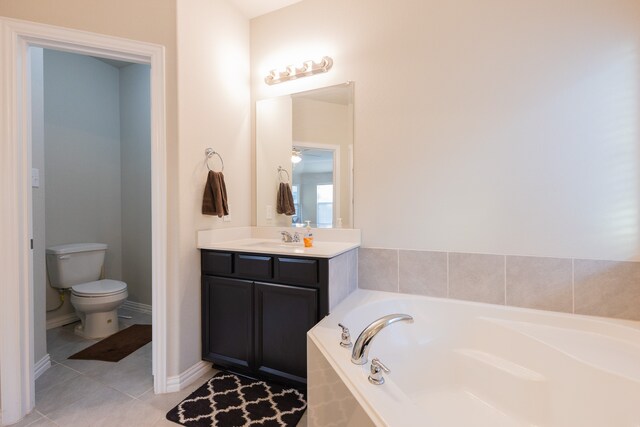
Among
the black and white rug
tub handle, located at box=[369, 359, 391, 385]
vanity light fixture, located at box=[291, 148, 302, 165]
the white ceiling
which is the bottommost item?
the black and white rug

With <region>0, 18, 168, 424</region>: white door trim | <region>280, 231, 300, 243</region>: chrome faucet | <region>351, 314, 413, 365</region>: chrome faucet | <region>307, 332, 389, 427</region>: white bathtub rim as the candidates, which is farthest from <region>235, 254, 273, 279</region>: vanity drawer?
<region>0, 18, 168, 424</region>: white door trim

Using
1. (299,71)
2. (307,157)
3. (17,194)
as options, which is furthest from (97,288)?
(299,71)

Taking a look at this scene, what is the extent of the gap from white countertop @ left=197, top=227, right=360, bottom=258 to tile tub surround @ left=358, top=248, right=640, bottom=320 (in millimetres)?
186

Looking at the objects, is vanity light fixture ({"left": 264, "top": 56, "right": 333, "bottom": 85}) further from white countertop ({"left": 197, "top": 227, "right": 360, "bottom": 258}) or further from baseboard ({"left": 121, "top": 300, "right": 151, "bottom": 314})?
baseboard ({"left": 121, "top": 300, "right": 151, "bottom": 314})

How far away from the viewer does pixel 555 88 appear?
1.59m

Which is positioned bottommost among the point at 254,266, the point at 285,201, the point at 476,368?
the point at 476,368

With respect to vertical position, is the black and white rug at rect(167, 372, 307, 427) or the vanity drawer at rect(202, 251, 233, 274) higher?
the vanity drawer at rect(202, 251, 233, 274)

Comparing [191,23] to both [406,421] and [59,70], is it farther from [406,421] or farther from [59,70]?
[406,421]

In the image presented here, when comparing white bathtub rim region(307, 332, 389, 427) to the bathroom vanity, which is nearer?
white bathtub rim region(307, 332, 389, 427)

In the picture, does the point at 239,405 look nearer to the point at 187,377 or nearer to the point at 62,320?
the point at 187,377

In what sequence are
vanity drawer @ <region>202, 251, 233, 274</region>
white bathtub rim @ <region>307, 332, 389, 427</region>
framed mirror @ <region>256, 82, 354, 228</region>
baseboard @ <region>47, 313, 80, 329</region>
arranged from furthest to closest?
baseboard @ <region>47, 313, 80, 329</region>
framed mirror @ <region>256, 82, 354, 228</region>
vanity drawer @ <region>202, 251, 233, 274</region>
white bathtub rim @ <region>307, 332, 389, 427</region>

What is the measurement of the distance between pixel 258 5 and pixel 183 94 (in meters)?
1.10

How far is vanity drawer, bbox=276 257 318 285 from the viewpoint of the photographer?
5.38 ft

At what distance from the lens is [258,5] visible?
2.29 m
